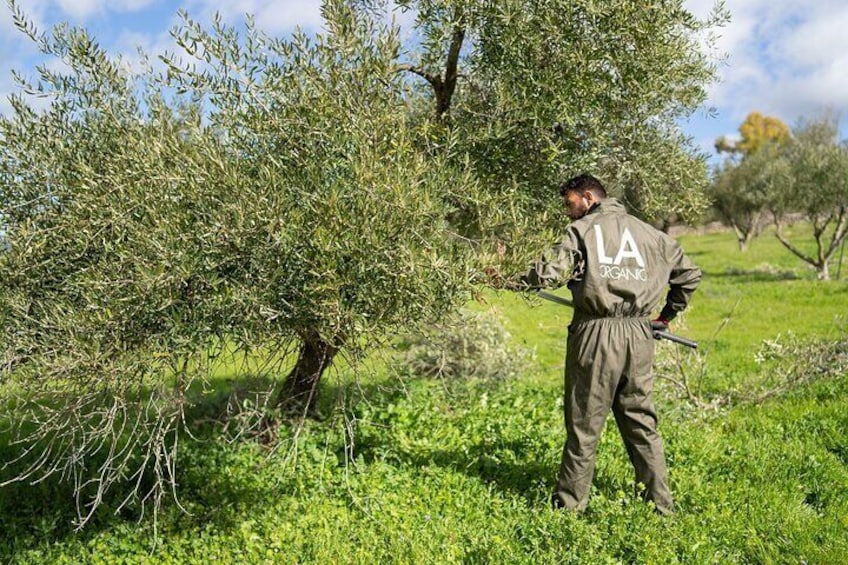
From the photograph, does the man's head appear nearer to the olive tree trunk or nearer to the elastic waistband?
the elastic waistband

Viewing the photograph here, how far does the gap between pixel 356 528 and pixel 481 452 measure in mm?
1739

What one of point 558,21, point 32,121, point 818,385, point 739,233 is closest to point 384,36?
point 558,21

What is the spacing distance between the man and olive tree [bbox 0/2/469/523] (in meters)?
1.23

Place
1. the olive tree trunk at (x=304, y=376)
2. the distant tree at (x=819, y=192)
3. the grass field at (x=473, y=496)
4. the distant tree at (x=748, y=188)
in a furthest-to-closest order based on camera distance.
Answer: the distant tree at (x=748, y=188) < the distant tree at (x=819, y=192) < the olive tree trunk at (x=304, y=376) < the grass field at (x=473, y=496)

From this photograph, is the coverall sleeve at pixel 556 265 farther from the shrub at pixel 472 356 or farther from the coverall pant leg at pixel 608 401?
the shrub at pixel 472 356

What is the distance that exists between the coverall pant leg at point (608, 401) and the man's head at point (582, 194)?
96 centimetres

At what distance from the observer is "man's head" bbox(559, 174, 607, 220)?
592cm

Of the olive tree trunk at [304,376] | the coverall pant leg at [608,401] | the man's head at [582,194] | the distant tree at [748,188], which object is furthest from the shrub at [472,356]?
the distant tree at [748,188]

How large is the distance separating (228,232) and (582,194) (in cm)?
301

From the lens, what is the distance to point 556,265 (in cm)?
530

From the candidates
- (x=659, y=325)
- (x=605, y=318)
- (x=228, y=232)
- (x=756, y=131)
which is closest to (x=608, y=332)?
(x=605, y=318)

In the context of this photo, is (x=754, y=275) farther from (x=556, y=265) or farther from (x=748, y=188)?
(x=556, y=265)

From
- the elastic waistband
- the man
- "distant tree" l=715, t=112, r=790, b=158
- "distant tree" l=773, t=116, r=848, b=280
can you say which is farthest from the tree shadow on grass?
"distant tree" l=715, t=112, r=790, b=158

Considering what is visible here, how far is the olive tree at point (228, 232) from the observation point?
455 centimetres
